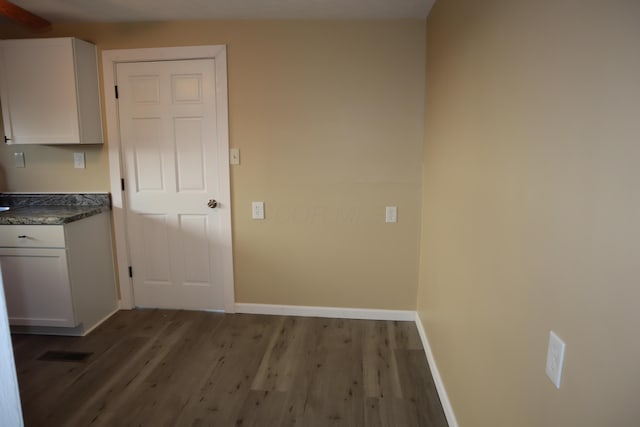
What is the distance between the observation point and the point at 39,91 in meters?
2.71

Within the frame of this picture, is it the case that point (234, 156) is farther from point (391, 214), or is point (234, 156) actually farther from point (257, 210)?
point (391, 214)

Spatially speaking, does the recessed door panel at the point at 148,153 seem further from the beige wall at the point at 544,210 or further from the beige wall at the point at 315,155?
the beige wall at the point at 544,210

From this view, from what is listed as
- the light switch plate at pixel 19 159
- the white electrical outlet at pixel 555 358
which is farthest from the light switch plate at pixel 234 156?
the white electrical outlet at pixel 555 358

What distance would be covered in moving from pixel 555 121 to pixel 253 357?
2.24 metres

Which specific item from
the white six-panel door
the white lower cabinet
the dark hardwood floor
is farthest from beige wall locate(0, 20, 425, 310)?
the white lower cabinet

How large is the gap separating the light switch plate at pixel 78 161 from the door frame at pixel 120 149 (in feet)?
0.81

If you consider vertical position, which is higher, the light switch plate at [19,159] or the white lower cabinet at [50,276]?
the light switch plate at [19,159]

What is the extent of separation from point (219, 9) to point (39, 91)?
1.48 m

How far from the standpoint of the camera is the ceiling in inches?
94.6

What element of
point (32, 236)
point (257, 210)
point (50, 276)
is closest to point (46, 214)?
point (32, 236)

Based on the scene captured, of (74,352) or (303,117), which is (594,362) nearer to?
(303,117)

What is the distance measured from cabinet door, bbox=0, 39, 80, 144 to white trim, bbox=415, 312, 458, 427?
2.94 metres

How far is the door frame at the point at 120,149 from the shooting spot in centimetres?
279

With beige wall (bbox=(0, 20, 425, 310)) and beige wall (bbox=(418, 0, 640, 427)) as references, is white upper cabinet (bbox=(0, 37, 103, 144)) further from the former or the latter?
beige wall (bbox=(418, 0, 640, 427))
